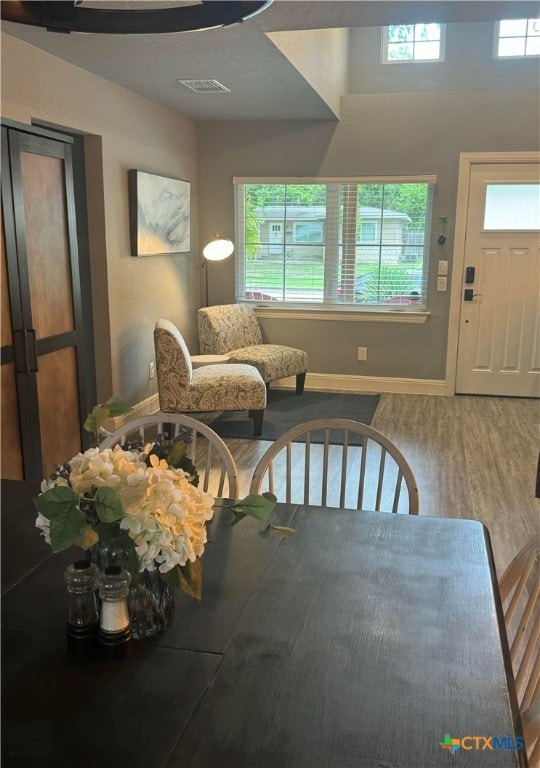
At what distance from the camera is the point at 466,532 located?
1723mm

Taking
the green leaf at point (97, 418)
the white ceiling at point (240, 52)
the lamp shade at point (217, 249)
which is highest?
the white ceiling at point (240, 52)

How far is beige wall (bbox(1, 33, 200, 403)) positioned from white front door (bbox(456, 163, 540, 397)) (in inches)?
103

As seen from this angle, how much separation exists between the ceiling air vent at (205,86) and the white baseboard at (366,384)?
280cm

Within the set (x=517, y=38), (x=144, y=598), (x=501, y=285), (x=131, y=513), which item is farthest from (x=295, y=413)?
(x=131, y=513)

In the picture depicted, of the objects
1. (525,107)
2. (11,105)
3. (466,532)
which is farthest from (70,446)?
(525,107)

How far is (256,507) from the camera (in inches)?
48.8

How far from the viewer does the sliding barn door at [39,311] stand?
3.05 metres

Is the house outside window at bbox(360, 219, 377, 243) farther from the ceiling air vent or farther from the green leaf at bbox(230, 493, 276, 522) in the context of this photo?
the green leaf at bbox(230, 493, 276, 522)

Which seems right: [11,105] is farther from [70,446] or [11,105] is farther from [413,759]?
[413,759]

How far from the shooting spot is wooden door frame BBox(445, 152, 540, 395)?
5767mm

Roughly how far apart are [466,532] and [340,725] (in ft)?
2.61

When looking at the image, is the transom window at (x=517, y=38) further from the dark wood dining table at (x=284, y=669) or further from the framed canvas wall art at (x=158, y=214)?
the dark wood dining table at (x=284, y=669)

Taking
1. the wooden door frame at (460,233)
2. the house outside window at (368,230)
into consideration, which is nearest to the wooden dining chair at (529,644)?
the wooden door frame at (460,233)

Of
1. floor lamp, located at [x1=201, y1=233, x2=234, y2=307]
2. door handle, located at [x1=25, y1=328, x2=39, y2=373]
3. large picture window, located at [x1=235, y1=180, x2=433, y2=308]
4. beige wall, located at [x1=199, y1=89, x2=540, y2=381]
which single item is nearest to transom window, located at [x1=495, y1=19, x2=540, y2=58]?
beige wall, located at [x1=199, y1=89, x2=540, y2=381]
